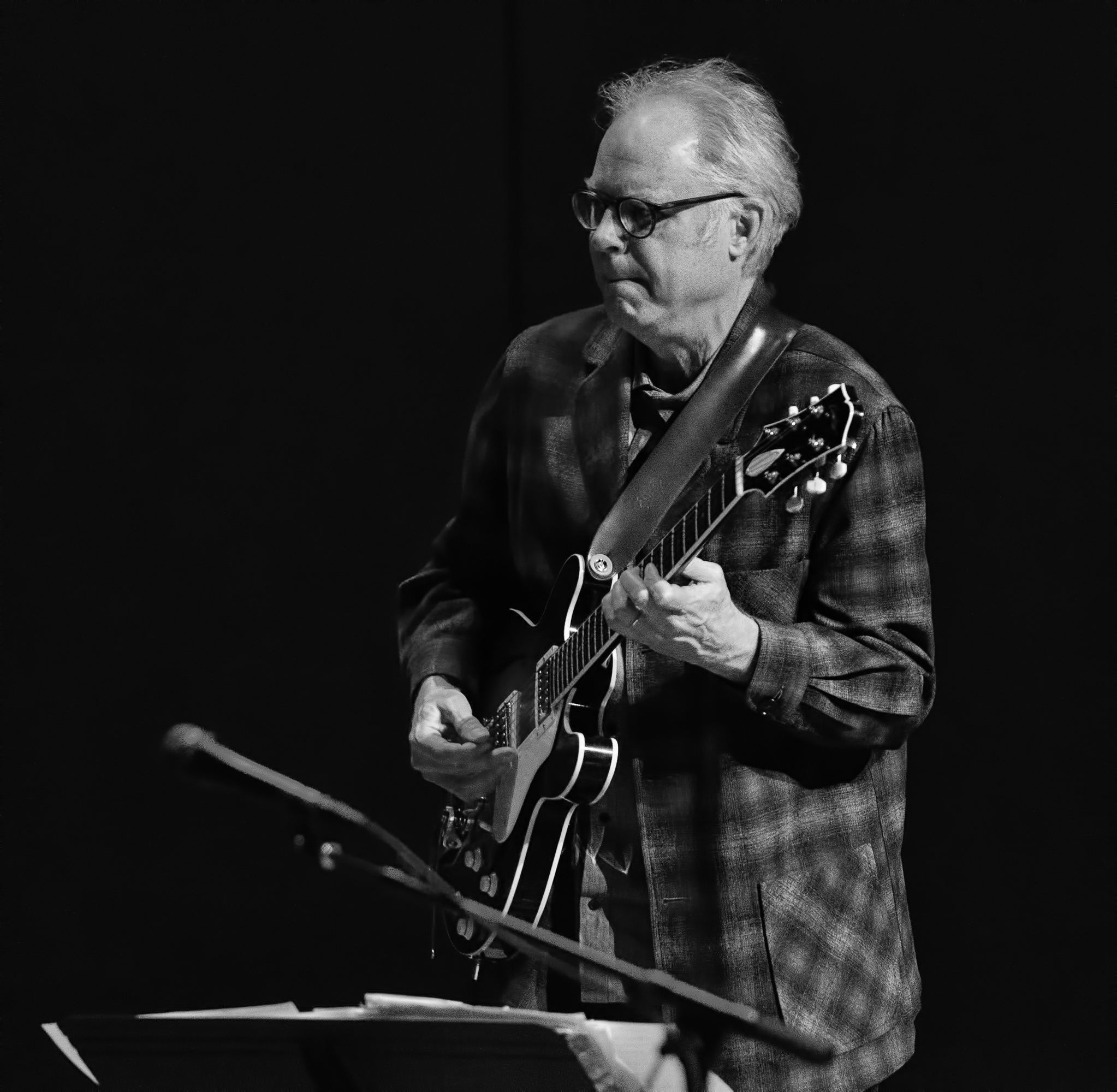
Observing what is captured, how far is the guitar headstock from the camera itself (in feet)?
6.32

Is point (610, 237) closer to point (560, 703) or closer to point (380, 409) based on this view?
point (560, 703)

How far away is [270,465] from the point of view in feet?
12.3

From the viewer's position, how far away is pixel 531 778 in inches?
90.2

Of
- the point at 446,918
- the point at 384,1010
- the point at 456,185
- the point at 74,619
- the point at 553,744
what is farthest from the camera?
the point at 456,185

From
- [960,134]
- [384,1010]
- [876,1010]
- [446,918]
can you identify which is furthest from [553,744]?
[960,134]

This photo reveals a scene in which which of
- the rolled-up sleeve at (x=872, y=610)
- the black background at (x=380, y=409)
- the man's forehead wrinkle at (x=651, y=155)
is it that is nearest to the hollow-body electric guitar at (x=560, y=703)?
the rolled-up sleeve at (x=872, y=610)

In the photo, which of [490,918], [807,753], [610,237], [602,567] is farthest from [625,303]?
[490,918]

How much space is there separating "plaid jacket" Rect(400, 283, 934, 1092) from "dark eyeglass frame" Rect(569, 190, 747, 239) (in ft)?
0.78

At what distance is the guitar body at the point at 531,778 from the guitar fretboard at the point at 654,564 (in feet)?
0.08

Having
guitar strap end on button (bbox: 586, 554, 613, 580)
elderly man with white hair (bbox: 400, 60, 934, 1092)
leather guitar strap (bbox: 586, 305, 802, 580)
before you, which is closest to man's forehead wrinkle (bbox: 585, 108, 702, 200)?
elderly man with white hair (bbox: 400, 60, 934, 1092)

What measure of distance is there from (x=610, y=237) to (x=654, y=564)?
50cm

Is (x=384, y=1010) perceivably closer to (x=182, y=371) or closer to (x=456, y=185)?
(x=182, y=371)

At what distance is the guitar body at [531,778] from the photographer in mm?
2189

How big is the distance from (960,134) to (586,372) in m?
1.03
